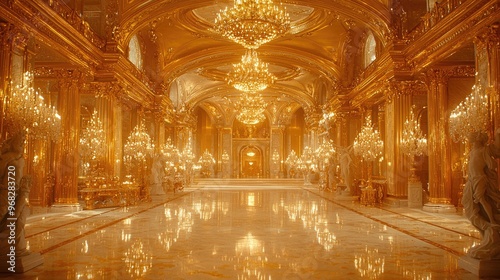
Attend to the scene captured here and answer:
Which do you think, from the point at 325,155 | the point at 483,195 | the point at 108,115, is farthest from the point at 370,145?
the point at 483,195

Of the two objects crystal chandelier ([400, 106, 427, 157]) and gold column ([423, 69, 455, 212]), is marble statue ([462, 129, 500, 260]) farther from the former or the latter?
crystal chandelier ([400, 106, 427, 157])

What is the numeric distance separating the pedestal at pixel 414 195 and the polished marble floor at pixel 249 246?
2043 millimetres

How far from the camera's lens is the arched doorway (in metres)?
36.5

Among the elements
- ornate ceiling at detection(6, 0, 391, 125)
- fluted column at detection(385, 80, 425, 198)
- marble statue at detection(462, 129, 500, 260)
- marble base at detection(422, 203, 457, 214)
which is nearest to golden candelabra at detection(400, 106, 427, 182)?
fluted column at detection(385, 80, 425, 198)

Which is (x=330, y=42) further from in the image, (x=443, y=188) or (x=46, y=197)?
(x=46, y=197)

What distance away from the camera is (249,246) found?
6031 mm

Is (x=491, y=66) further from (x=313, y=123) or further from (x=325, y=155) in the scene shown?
(x=313, y=123)

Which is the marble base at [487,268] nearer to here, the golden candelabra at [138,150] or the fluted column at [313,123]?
the golden candelabra at [138,150]

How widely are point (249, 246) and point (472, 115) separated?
4992 millimetres

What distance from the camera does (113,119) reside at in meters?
13.1

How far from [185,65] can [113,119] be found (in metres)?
7.15

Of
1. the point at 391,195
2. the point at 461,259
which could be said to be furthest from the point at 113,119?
the point at 461,259

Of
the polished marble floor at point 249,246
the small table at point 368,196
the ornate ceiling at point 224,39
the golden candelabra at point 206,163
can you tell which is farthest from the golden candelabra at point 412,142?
the golden candelabra at point 206,163

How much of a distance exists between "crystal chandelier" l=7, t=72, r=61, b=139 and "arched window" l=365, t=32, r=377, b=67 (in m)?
11.7
